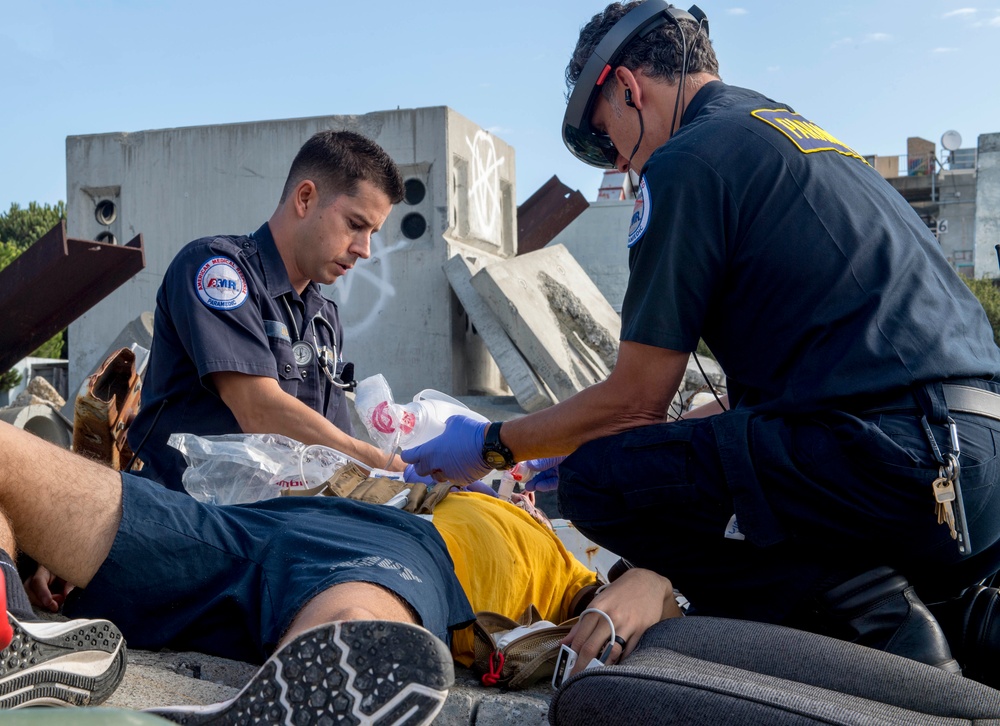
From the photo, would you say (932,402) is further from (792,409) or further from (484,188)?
(484,188)

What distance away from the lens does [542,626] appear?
216 cm

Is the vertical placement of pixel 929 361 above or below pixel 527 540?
above

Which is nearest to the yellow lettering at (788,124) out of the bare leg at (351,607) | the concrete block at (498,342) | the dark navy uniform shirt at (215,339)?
the bare leg at (351,607)

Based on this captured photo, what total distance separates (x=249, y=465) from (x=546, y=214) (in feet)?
23.8

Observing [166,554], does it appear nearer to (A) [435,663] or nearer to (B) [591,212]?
(A) [435,663]

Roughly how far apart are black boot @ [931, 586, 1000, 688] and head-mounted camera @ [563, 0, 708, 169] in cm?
145

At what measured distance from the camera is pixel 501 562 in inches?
92.4

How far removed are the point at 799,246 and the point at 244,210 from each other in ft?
20.4

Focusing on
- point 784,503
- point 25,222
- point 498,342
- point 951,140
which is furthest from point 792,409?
point 951,140

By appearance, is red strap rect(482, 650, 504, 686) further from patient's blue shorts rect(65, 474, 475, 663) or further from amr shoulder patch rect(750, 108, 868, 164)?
amr shoulder patch rect(750, 108, 868, 164)

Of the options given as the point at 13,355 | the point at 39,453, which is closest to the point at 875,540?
the point at 39,453

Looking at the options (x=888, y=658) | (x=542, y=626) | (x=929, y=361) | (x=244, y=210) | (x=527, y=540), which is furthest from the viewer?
(x=244, y=210)

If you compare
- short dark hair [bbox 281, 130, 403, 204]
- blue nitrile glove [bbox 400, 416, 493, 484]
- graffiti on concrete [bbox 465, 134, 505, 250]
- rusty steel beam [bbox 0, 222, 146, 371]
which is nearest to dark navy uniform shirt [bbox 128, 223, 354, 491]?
short dark hair [bbox 281, 130, 403, 204]

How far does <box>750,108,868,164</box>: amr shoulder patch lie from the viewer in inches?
87.8
